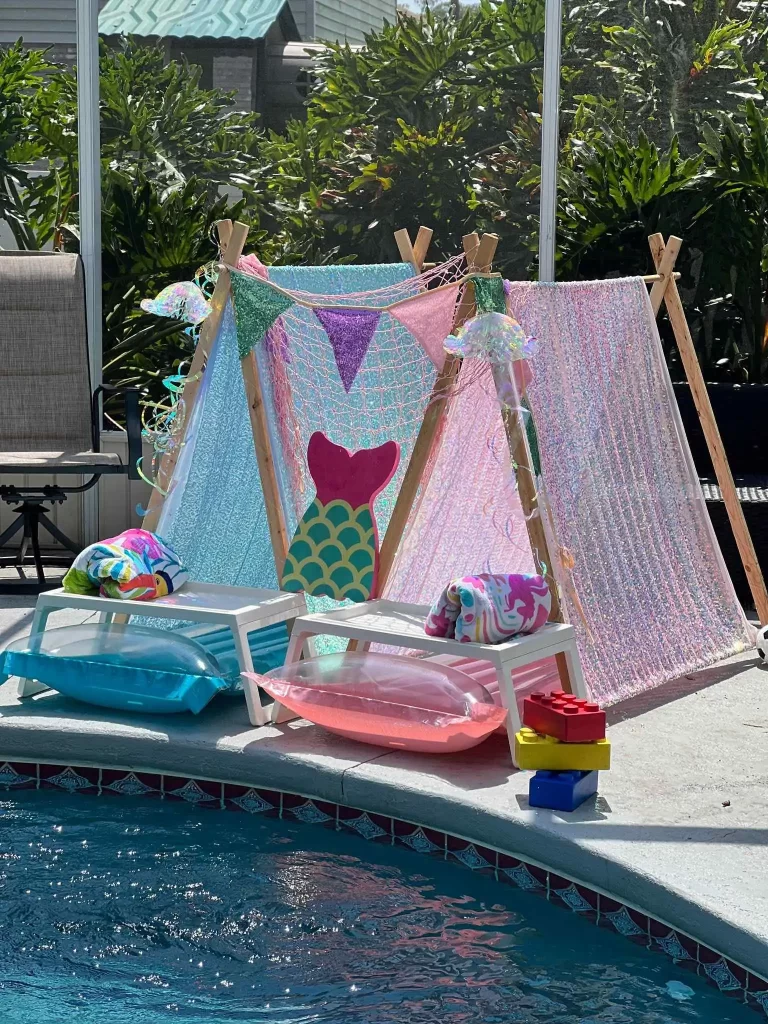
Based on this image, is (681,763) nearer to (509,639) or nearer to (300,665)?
(509,639)

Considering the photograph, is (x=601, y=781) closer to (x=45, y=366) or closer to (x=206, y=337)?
(x=206, y=337)

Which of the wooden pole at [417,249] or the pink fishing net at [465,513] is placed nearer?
the pink fishing net at [465,513]

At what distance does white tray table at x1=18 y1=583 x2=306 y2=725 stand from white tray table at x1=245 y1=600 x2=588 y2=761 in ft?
0.27

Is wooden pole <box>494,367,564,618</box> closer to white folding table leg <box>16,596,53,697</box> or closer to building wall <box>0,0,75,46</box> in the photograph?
white folding table leg <box>16,596,53,697</box>

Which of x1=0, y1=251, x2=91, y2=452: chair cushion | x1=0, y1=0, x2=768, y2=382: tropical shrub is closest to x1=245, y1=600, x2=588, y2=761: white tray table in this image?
x1=0, y1=251, x2=91, y2=452: chair cushion

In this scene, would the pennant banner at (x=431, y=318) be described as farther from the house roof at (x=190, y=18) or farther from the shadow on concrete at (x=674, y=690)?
the house roof at (x=190, y=18)

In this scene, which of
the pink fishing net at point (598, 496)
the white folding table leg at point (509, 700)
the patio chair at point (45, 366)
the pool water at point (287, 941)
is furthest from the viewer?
the patio chair at point (45, 366)

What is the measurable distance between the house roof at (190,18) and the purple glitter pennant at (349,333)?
281 centimetres

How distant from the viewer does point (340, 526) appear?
A: 395 centimetres

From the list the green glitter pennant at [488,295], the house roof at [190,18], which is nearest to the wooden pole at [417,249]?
the green glitter pennant at [488,295]

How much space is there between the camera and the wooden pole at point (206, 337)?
4.23 metres

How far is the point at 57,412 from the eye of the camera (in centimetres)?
602

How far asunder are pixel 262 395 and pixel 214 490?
35cm

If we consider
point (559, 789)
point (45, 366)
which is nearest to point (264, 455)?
point (559, 789)
